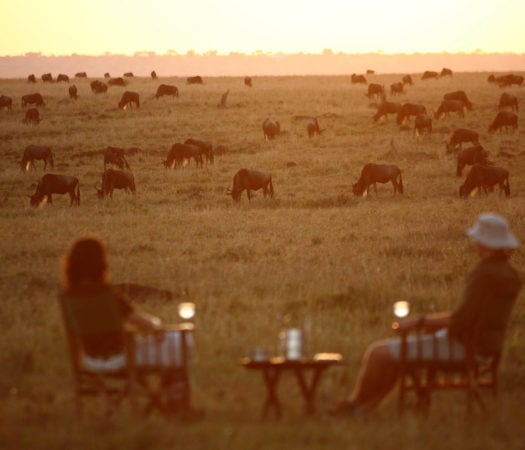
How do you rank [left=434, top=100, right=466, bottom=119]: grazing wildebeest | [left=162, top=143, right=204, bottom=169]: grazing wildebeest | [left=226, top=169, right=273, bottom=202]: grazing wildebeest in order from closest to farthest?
[left=226, top=169, right=273, bottom=202]: grazing wildebeest, [left=162, top=143, right=204, bottom=169]: grazing wildebeest, [left=434, top=100, right=466, bottom=119]: grazing wildebeest

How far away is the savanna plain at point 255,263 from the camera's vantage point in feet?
24.8

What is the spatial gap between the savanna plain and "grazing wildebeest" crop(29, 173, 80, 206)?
0.52 metres

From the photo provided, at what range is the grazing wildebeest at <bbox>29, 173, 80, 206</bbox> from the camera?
1072 inches

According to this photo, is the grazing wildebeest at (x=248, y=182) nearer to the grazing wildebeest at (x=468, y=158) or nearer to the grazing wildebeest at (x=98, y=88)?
the grazing wildebeest at (x=468, y=158)

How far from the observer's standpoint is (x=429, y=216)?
22578 millimetres

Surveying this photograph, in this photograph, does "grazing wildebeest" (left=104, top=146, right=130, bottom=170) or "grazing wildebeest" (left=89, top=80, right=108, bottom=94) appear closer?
"grazing wildebeest" (left=104, top=146, right=130, bottom=170)

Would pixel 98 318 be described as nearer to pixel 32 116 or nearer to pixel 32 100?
pixel 32 116

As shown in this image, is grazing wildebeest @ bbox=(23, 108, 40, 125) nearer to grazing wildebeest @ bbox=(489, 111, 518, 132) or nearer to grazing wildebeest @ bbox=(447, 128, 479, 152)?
grazing wildebeest @ bbox=(447, 128, 479, 152)

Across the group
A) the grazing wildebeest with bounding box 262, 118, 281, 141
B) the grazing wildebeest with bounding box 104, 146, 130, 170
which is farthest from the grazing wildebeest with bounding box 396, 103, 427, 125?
the grazing wildebeest with bounding box 104, 146, 130, 170

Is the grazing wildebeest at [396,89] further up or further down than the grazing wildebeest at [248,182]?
further up

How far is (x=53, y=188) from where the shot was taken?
27234mm

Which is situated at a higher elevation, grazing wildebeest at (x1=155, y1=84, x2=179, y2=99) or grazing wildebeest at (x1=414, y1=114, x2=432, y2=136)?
grazing wildebeest at (x1=155, y1=84, x2=179, y2=99)

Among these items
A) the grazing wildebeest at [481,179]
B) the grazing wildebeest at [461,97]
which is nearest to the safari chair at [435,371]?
the grazing wildebeest at [481,179]

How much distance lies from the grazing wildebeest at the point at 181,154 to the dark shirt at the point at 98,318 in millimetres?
27283
